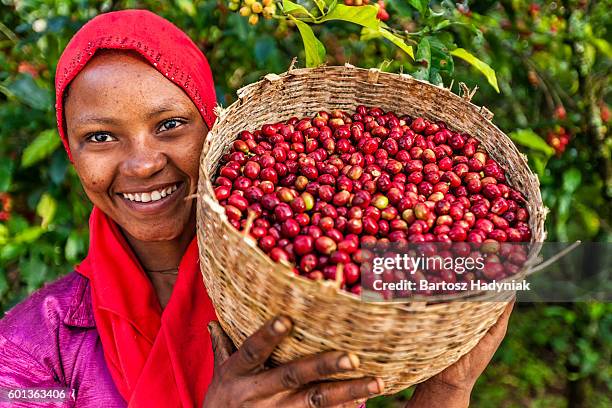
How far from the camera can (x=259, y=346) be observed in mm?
1255

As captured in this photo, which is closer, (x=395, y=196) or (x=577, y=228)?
(x=395, y=196)

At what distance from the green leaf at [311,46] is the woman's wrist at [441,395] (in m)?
0.98

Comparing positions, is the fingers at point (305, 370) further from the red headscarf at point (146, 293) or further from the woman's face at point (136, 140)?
the woman's face at point (136, 140)

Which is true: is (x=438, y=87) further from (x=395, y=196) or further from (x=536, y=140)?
(x=536, y=140)

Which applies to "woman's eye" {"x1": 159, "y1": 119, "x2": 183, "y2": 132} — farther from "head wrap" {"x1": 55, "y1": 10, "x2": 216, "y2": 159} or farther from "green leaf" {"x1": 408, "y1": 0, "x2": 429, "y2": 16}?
"green leaf" {"x1": 408, "y1": 0, "x2": 429, "y2": 16}

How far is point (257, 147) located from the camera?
66.1 inches

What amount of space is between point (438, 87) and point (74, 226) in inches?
64.4

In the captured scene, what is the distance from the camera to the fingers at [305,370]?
1.20m

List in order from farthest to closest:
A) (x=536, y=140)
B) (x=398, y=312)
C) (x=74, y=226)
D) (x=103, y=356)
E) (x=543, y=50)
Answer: (x=543, y=50)
(x=74, y=226)
(x=536, y=140)
(x=103, y=356)
(x=398, y=312)

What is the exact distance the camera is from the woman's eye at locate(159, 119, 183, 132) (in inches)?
63.6

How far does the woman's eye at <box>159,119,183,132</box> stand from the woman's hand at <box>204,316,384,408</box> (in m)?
0.64

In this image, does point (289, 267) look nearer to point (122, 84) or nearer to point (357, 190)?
point (357, 190)

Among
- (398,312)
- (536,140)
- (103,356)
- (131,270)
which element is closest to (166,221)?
(131,270)

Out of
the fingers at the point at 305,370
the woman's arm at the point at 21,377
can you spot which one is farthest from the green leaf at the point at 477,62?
the woman's arm at the point at 21,377
